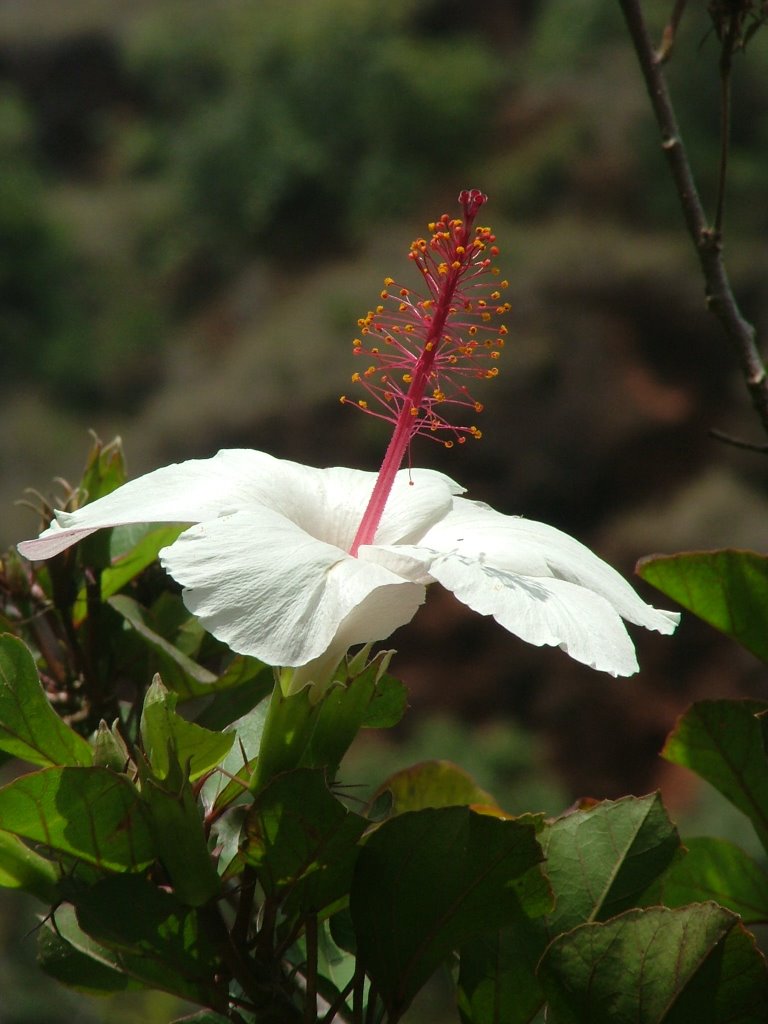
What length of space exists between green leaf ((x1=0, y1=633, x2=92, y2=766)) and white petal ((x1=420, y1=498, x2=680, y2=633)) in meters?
0.21

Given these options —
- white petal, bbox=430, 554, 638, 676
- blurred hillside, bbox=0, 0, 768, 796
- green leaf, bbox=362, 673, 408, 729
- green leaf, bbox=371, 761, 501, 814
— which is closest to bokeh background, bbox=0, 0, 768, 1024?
blurred hillside, bbox=0, 0, 768, 796

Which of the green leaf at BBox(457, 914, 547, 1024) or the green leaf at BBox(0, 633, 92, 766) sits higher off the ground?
the green leaf at BBox(0, 633, 92, 766)

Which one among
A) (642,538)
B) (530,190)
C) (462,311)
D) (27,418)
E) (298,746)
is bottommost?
(27,418)

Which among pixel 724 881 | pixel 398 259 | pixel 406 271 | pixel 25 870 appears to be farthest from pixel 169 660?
pixel 398 259

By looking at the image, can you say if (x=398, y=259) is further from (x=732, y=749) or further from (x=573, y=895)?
(x=573, y=895)

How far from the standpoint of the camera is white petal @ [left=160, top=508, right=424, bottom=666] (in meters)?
0.48

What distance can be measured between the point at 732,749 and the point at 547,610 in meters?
0.21

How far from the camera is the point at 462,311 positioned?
71cm

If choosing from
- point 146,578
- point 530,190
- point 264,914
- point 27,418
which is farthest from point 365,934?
point 27,418

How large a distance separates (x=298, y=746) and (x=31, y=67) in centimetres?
1296

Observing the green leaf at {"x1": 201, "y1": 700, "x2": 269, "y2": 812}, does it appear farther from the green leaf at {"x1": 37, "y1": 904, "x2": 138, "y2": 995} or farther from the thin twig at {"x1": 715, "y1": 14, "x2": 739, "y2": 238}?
the thin twig at {"x1": 715, "y1": 14, "x2": 739, "y2": 238}

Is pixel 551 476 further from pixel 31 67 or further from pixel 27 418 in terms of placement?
pixel 31 67

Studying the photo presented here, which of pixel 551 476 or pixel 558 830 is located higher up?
pixel 558 830

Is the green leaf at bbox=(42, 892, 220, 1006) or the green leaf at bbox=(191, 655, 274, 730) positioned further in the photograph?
the green leaf at bbox=(191, 655, 274, 730)
